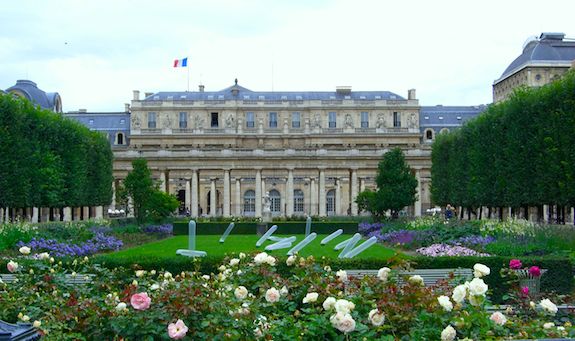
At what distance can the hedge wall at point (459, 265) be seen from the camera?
48.4ft

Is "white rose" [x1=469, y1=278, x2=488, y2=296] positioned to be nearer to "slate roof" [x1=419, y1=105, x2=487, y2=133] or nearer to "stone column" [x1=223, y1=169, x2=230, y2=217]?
"stone column" [x1=223, y1=169, x2=230, y2=217]

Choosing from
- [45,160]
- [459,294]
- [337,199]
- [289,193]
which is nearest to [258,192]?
[289,193]

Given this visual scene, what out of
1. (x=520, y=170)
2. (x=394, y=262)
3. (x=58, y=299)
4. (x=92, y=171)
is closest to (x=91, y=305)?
(x=58, y=299)

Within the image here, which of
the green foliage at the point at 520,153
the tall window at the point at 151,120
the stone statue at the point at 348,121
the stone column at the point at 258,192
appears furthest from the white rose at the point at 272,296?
the tall window at the point at 151,120

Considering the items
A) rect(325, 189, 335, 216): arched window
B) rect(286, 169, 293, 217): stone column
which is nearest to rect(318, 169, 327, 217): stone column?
rect(286, 169, 293, 217): stone column

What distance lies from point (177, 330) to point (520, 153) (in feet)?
99.6

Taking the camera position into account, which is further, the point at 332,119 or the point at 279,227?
the point at 332,119

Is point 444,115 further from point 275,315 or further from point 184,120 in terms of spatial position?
point 275,315

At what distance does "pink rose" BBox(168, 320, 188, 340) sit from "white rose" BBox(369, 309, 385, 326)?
1766 millimetres

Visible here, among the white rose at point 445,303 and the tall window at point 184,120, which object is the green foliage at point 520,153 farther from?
the tall window at point 184,120

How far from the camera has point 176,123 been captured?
2894 inches

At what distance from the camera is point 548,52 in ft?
251

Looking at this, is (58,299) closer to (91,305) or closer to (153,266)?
(91,305)

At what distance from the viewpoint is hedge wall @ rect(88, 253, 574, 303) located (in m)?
14.7
